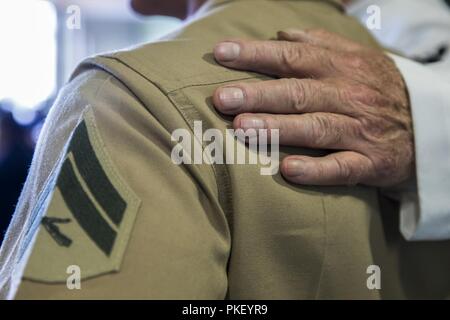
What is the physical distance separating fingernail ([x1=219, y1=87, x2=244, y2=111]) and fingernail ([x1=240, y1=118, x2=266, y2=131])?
0.7 inches

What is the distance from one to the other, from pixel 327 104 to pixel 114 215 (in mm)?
303

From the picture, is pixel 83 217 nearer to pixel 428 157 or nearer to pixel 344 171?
pixel 344 171

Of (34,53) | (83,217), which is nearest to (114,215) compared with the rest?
(83,217)

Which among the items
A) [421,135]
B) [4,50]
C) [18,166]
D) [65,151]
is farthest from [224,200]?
[4,50]

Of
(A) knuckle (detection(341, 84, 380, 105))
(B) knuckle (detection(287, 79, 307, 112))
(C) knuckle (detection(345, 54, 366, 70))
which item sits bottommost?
(B) knuckle (detection(287, 79, 307, 112))

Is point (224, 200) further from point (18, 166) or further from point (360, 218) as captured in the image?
point (18, 166)

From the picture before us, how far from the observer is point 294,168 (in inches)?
20.9

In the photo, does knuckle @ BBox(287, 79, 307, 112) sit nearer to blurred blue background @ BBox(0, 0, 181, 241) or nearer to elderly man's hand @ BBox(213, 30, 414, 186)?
elderly man's hand @ BBox(213, 30, 414, 186)

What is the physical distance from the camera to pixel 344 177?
57cm

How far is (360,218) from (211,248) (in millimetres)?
200

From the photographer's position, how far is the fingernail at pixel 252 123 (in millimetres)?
524

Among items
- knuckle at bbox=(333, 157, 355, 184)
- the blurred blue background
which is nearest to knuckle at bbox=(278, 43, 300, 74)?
knuckle at bbox=(333, 157, 355, 184)

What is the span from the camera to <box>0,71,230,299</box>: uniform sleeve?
409 millimetres

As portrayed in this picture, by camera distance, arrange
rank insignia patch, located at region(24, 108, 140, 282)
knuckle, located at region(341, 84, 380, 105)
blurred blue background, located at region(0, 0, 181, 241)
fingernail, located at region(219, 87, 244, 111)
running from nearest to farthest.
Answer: rank insignia patch, located at region(24, 108, 140, 282), fingernail, located at region(219, 87, 244, 111), knuckle, located at region(341, 84, 380, 105), blurred blue background, located at region(0, 0, 181, 241)
